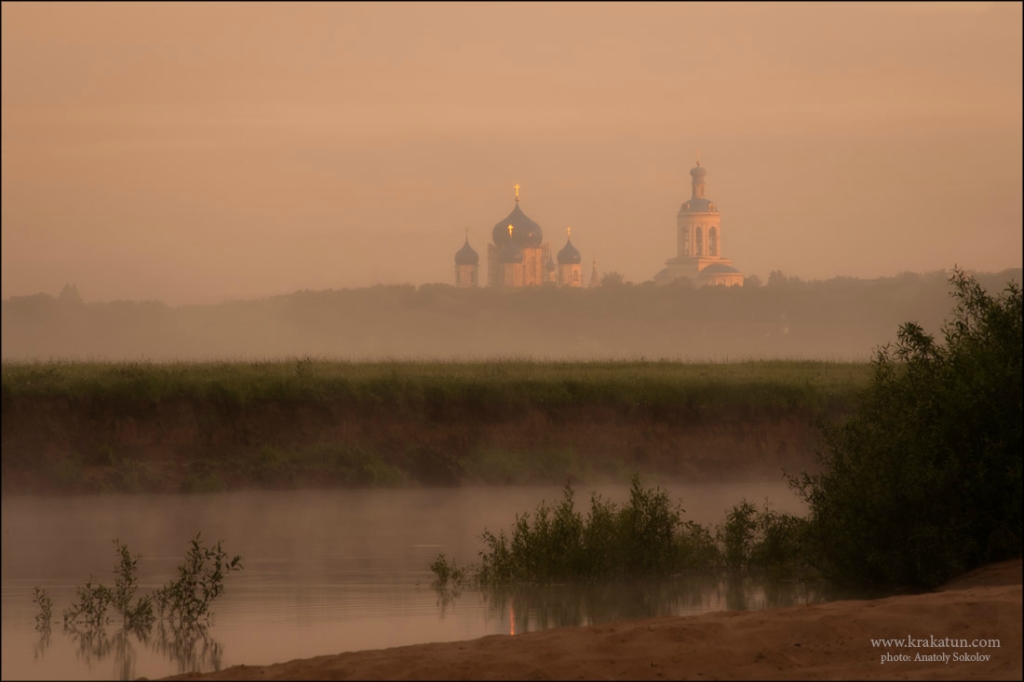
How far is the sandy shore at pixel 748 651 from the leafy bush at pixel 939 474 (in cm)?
145

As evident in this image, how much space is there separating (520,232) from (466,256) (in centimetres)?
772

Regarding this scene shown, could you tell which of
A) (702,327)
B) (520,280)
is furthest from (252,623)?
(520,280)

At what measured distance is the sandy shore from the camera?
780 cm

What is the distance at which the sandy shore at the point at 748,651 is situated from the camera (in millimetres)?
7805

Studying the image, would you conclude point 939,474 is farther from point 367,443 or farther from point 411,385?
point 411,385

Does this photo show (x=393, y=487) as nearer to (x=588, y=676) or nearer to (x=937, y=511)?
(x=937, y=511)

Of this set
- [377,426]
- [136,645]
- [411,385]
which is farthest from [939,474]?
[411,385]

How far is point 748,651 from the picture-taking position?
8.30 metres

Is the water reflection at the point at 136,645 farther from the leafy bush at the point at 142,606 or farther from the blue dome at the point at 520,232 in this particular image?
the blue dome at the point at 520,232

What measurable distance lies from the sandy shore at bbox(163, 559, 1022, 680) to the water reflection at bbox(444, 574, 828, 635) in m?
1.92

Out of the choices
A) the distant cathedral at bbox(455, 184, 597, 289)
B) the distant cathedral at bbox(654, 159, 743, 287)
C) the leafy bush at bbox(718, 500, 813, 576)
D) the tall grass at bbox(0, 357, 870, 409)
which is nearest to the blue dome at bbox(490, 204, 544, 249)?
the distant cathedral at bbox(455, 184, 597, 289)

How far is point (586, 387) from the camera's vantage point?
26.5 metres

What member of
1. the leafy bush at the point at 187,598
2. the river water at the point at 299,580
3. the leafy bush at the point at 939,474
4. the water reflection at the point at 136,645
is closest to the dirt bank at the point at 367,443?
the river water at the point at 299,580

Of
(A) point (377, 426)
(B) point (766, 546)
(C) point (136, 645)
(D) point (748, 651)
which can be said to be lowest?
(C) point (136, 645)
